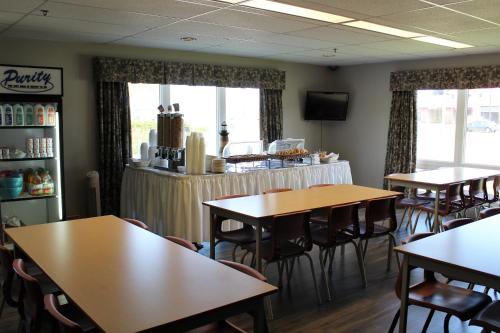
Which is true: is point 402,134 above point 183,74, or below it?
below

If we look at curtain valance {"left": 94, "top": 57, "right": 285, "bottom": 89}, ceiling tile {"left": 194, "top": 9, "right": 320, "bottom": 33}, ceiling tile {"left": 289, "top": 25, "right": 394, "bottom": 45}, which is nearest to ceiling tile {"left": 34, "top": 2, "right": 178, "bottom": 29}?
ceiling tile {"left": 194, "top": 9, "right": 320, "bottom": 33}

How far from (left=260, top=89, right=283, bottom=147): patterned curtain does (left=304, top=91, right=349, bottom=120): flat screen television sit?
0.65 m

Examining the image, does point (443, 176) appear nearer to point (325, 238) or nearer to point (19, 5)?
point (325, 238)

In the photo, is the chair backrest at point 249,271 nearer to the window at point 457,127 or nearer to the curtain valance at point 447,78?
the curtain valance at point 447,78

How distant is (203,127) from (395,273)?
3.80m

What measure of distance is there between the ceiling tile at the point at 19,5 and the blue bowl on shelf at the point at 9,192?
1.80 meters

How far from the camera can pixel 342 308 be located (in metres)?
3.51

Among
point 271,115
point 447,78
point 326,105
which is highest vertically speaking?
point 447,78

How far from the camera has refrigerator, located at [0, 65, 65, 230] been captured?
4527 mm

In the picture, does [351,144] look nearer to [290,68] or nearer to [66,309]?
[290,68]

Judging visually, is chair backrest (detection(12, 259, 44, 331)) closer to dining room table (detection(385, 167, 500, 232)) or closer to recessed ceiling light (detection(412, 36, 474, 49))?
dining room table (detection(385, 167, 500, 232))

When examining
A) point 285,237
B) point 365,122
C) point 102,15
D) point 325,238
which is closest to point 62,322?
point 285,237

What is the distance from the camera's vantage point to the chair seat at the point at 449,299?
2462 millimetres

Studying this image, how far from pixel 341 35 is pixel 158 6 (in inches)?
88.6
